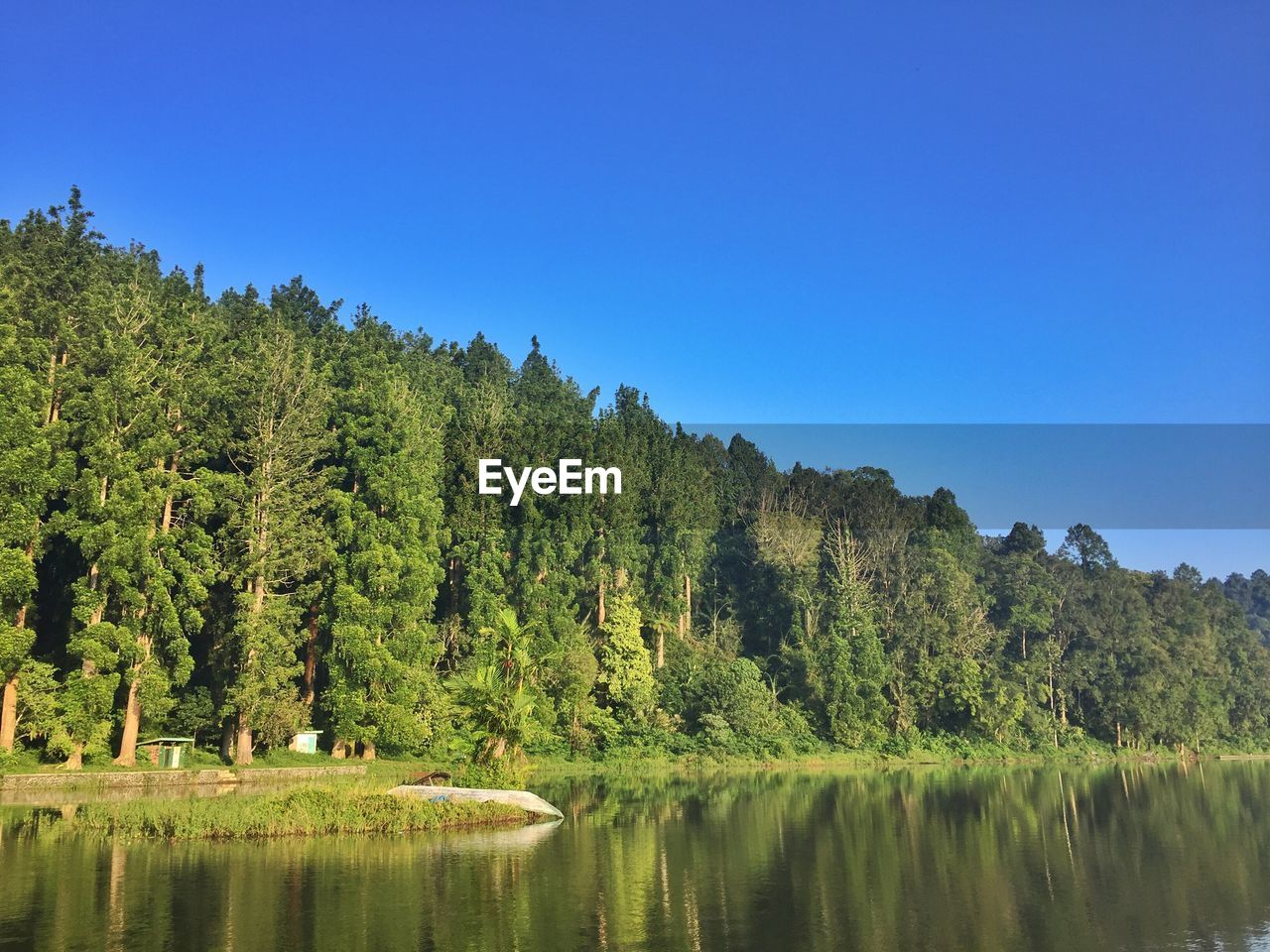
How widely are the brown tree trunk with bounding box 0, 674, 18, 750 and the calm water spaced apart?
29.9ft

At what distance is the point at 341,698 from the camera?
4422 cm

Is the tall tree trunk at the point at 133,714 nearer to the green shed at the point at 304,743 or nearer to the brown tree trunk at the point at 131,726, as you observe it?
the brown tree trunk at the point at 131,726

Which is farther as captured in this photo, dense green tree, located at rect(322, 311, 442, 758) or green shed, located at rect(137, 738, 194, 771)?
dense green tree, located at rect(322, 311, 442, 758)

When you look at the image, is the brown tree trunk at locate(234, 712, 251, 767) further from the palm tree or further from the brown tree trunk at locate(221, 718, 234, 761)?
the palm tree

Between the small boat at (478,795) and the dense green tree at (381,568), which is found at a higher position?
the dense green tree at (381,568)

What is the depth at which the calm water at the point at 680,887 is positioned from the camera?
14969mm

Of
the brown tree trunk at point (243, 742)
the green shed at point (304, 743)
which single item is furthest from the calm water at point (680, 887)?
the green shed at point (304, 743)

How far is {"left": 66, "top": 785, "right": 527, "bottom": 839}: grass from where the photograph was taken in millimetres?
24531

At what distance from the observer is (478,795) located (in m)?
28.3

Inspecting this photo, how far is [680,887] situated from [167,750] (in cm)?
2777

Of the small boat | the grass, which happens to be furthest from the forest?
the grass

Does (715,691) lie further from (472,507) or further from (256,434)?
(256,434)

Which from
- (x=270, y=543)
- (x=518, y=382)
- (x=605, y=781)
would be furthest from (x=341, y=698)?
(x=518, y=382)

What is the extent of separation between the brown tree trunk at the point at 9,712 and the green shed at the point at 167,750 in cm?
504
